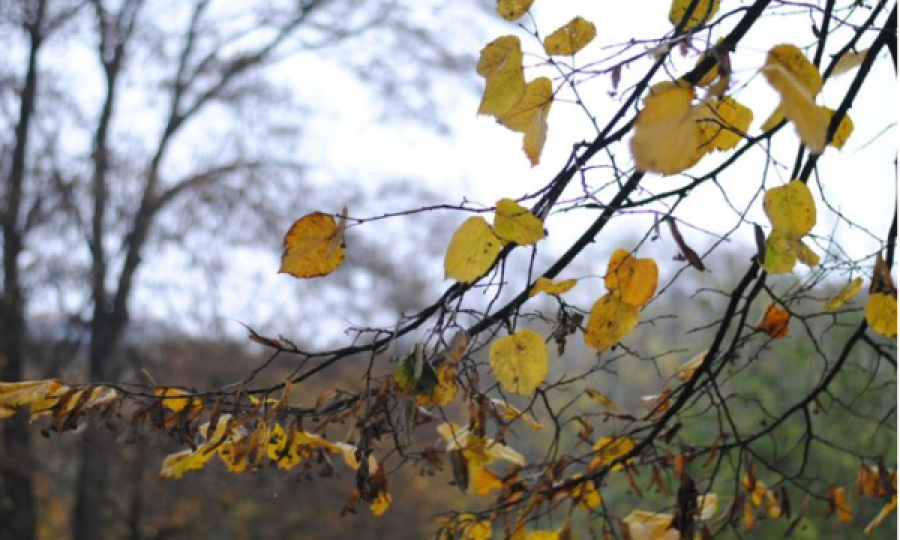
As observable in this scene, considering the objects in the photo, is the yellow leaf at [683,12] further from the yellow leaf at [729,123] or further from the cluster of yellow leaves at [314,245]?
the cluster of yellow leaves at [314,245]

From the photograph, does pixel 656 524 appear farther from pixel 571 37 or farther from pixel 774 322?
pixel 571 37

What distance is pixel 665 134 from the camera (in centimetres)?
61

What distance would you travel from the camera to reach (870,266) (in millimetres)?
1213

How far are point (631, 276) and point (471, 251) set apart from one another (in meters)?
0.16

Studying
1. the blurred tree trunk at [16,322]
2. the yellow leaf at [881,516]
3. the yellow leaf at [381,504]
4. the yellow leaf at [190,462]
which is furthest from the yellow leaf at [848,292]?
the blurred tree trunk at [16,322]

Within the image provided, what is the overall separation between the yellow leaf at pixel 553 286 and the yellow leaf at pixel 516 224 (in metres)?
0.05

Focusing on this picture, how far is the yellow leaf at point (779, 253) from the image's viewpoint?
971 millimetres

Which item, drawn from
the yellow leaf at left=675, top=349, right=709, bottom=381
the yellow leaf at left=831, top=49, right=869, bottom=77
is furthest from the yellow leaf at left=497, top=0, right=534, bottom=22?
the yellow leaf at left=675, top=349, right=709, bottom=381

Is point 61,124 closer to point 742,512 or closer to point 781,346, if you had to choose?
point 781,346

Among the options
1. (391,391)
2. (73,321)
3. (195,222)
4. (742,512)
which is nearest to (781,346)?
(195,222)

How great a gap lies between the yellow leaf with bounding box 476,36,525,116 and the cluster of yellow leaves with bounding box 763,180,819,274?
24 centimetres

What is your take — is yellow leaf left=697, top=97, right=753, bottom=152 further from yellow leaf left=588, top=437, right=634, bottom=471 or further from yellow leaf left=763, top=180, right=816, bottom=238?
yellow leaf left=588, top=437, right=634, bottom=471

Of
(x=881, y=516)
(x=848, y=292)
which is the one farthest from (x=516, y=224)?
(x=881, y=516)

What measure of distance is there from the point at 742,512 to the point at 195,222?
5.81 metres
